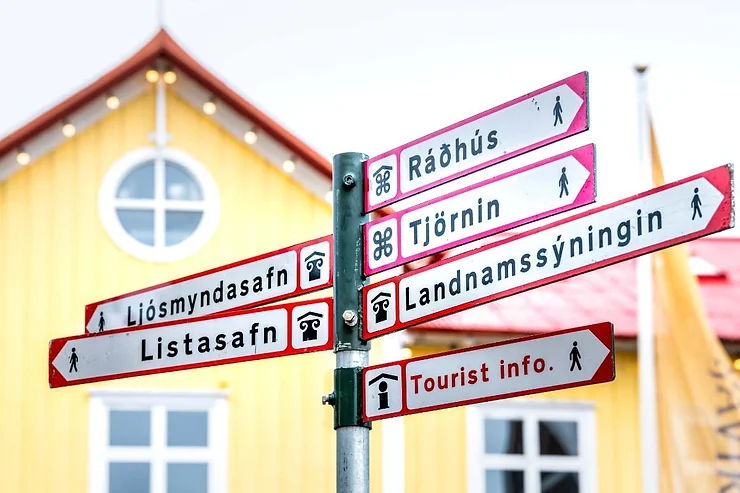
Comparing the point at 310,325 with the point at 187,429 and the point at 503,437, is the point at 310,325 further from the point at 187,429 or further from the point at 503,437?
the point at 503,437

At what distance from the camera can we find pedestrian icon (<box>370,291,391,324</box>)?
19.3ft

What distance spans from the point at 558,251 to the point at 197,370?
6.17 metres

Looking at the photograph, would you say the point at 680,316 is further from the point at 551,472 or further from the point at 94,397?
the point at 94,397

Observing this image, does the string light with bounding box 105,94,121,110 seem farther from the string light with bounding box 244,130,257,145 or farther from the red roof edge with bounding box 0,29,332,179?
the string light with bounding box 244,130,257,145

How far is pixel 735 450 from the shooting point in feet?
35.4

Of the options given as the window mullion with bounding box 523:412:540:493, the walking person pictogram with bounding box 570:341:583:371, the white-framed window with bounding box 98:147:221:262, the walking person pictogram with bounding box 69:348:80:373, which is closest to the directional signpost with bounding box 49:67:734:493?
the walking person pictogram with bounding box 570:341:583:371

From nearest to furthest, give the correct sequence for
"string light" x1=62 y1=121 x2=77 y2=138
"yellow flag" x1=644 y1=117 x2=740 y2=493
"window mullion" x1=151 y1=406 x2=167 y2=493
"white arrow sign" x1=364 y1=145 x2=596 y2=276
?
"white arrow sign" x1=364 y1=145 x2=596 y2=276
"yellow flag" x1=644 y1=117 x2=740 y2=493
"window mullion" x1=151 y1=406 x2=167 y2=493
"string light" x1=62 y1=121 x2=77 y2=138

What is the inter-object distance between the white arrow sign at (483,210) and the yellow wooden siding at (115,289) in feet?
17.6

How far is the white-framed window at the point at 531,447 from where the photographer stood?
37.9 feet

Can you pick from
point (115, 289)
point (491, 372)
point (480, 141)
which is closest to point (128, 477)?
point (115, 289)

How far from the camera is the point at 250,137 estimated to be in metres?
11.6

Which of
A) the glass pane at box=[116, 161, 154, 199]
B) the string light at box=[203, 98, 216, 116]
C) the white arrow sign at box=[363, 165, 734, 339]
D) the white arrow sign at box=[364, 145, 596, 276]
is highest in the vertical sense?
the string light at box=[203, 98, 216, 116]

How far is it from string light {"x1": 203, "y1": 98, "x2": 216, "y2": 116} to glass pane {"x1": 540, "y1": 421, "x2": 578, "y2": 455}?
3958mm

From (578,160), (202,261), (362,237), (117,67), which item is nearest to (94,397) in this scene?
(202,261)
